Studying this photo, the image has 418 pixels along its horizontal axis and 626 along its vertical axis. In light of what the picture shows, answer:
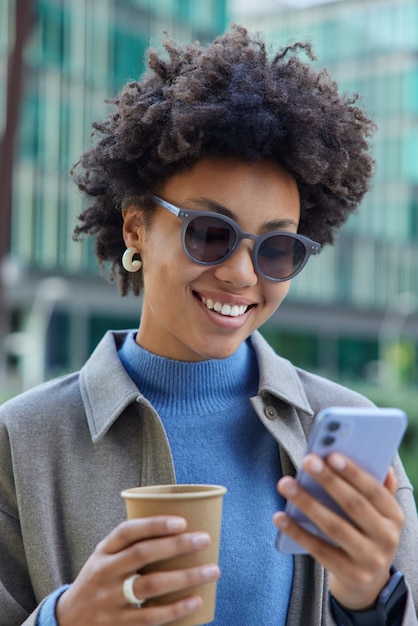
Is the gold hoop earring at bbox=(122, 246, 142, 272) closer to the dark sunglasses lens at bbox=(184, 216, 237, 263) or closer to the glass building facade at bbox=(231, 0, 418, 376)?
the dark sunglasses lens at bbox=(184, 216, 237, 263)

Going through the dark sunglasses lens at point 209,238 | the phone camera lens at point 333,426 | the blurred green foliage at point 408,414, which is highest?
the dark sunglasses lens at point 209,238

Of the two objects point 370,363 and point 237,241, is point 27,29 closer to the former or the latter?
point 237,241

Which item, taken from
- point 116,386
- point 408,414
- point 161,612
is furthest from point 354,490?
point 408,414

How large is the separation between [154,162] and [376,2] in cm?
5280

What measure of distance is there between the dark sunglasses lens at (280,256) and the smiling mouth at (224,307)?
0.10m

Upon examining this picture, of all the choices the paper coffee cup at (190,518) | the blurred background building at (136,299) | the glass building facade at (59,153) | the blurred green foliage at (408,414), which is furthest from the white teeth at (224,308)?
the glass building facade at (59,153)

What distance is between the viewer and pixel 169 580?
1.69 meters

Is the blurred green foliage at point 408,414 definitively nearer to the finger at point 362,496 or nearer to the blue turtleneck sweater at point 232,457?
the blue turtleneck sweater at point 232,457

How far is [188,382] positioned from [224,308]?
31cm

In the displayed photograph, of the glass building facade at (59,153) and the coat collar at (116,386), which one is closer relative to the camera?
the coat collar at (116,386)

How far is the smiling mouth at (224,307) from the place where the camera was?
227cm

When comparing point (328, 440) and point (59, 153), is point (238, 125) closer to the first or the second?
point (328, 440)

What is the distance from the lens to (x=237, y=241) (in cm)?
224

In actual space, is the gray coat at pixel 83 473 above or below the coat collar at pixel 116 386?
below
